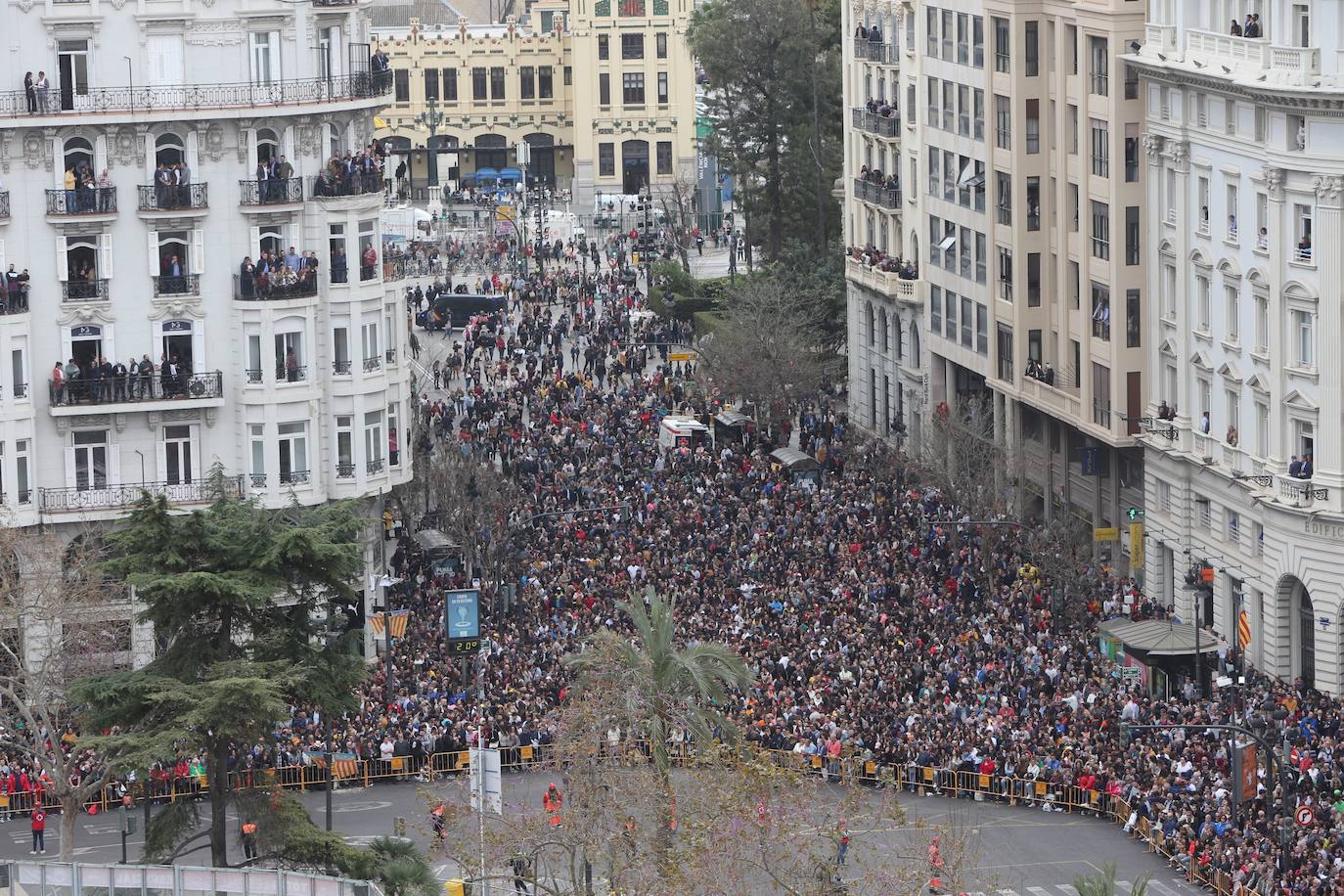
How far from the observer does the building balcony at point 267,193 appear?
279ft

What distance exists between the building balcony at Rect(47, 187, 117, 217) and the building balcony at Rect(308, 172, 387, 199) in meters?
5.50

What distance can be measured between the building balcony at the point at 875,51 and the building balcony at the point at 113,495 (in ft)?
124

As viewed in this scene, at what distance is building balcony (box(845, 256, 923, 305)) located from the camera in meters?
112

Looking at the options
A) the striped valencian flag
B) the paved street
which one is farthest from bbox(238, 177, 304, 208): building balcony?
the paved street

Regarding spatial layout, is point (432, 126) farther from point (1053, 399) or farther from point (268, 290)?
point (268, 290)

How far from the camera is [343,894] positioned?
170ft

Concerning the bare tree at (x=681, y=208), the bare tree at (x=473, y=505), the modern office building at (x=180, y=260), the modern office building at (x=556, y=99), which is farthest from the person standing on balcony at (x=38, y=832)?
the modern office building at (x=556, y=99)

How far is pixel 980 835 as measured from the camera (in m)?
68.3

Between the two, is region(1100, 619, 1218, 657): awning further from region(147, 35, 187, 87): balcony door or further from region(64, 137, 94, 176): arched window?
region(64, 137, 94, 176): arched window

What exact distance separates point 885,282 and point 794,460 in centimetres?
1187

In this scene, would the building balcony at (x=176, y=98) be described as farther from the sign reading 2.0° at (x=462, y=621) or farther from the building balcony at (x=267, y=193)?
the sign reading 2.0° at (x=462, y=621)

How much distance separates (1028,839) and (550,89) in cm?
13025

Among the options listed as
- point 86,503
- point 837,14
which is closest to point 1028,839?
point 86,503

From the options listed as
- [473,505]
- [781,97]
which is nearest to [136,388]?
[473,505]
